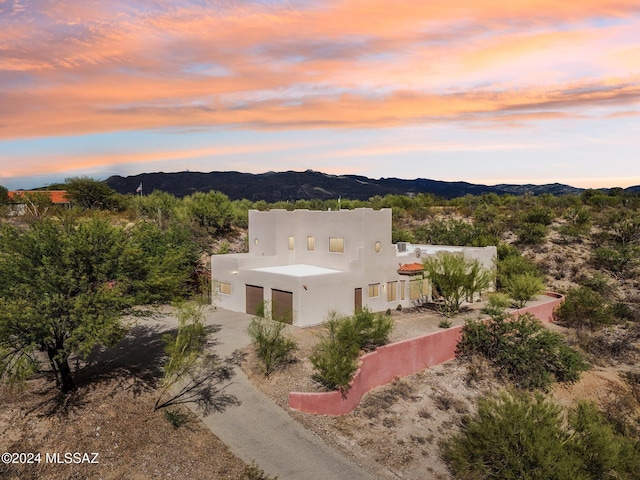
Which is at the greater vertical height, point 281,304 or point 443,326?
point 281,304

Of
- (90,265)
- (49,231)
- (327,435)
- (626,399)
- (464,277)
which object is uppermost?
(49,231)

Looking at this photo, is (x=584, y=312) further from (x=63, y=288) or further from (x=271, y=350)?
(x=63, y=288)

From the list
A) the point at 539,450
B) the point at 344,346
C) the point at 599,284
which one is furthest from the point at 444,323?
the point at 599,284

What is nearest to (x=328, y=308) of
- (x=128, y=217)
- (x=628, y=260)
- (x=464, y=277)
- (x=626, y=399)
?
(x=464, y=277)

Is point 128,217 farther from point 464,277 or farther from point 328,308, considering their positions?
point 464,277

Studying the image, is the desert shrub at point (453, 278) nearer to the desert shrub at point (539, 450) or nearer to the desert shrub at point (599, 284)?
the desert shrub at point (539, 450)

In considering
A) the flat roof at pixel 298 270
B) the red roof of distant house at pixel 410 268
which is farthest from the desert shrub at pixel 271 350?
the red roof of distant house at pixel 410 268
